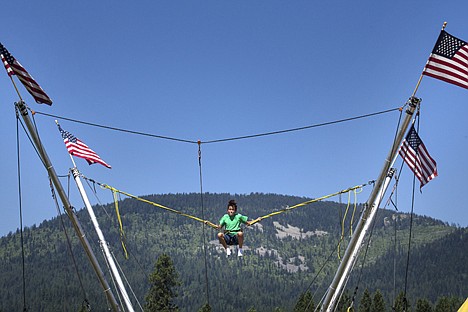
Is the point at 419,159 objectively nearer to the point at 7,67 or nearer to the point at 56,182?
the point at 56,182

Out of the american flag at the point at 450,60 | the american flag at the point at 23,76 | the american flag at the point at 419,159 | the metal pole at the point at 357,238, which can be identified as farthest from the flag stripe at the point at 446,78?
the american flag at the point at 23,76

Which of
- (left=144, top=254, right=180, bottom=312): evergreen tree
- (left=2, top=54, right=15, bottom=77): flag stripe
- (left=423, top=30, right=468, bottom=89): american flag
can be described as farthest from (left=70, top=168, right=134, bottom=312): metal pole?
(left=144, top=254, right=180, bottom=312): evergreen tree

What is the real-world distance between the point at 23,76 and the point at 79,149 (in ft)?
20.9

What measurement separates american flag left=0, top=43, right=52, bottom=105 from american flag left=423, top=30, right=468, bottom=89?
1070cm

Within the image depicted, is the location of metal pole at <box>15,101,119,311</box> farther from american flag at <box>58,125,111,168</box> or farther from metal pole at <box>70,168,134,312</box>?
american flag at <box>58,125,111,168</box>

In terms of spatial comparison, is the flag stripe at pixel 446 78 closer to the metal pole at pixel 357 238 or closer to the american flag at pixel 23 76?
the metal pole at pixel 357 238

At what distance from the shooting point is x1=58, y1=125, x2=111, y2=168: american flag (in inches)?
1048

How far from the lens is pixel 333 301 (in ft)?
76.8

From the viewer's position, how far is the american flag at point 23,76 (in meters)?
20.3

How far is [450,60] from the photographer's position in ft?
66.1

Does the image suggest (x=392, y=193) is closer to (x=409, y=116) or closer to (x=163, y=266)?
(x=409, y=116)

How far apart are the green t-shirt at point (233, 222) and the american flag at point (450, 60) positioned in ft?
26.6

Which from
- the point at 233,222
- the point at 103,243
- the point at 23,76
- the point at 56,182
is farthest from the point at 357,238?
the point at 23,76

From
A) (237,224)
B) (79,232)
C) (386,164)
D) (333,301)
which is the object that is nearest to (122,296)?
(79,232)
